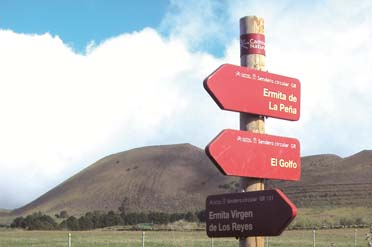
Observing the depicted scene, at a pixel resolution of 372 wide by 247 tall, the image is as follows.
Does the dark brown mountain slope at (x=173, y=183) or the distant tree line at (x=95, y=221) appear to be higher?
the dark brown mountain slope at (x=173, y=183)

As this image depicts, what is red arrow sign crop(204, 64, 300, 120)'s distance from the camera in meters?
6.67

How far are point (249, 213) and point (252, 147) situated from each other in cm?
74

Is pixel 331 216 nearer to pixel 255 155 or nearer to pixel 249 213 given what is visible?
pixel 255 155

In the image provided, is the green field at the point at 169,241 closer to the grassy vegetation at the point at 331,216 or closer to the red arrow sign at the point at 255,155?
the grassy vegetation at the point at 331,216

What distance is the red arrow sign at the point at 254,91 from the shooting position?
21.9 feet

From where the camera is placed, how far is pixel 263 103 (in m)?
6.97

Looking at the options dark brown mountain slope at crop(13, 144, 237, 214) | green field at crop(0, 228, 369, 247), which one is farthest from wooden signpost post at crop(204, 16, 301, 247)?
dark brown mountain slope at crop(13, 144, 237, 214)

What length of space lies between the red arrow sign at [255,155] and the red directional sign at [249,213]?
318 mm

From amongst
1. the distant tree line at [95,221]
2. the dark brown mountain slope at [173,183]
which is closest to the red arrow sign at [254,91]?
the distant tree line at [95,221]

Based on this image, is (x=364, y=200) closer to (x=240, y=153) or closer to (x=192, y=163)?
(x=192, y=163)

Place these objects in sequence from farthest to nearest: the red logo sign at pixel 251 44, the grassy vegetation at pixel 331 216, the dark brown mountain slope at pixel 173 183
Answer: the dark brown mountain slope at pixel 173 183, the grassy vegetation at pixel 331 216, the red logo sign at pixel 251 44

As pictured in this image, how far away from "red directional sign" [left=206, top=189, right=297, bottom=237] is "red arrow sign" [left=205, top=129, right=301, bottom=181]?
318 mm

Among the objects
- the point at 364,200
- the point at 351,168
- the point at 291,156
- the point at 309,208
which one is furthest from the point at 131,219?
the point at 291,156

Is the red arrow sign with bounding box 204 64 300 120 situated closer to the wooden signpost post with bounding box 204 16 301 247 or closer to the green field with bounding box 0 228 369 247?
the wooden signpost post with bounding box 204 16 301 247
